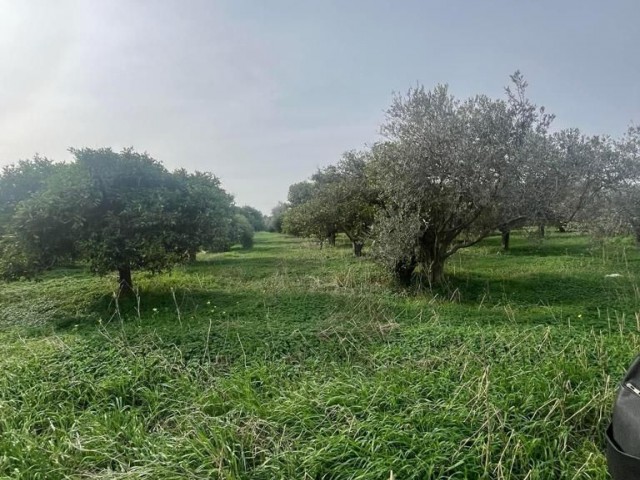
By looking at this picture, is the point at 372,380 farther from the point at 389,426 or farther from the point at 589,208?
the point at 589,208

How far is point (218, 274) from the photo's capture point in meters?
11.2

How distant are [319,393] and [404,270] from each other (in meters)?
5.98

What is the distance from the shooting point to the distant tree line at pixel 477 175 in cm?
777

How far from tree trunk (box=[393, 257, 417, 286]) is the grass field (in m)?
2.08

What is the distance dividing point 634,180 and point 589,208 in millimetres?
1115

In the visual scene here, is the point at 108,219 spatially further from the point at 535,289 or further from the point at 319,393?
the point at 535,289

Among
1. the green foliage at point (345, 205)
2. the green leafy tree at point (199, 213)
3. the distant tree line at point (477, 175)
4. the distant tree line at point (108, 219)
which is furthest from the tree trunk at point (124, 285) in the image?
the green foliage at point (345, 205)

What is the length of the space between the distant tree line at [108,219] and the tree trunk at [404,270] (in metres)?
4.11

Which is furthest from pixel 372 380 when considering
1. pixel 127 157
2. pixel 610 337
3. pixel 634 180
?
pixel 634 180

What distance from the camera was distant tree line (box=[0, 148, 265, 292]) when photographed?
727 centimetres

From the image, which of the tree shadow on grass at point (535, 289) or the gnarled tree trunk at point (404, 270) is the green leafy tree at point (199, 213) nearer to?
the gnarled tree trunk at point (404, 270)

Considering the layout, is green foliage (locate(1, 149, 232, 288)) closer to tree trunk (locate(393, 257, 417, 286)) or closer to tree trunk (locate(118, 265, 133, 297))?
tree trunk (locate(118, 265, 133, 297))

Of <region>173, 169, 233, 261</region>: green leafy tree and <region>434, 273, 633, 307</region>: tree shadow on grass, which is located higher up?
<region>173, 169, 233, 261</region>: green leafy tree

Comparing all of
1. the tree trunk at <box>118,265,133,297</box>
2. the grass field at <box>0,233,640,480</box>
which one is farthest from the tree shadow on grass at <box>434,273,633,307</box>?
the tree trunk at <box>118,265,133,297</box>
